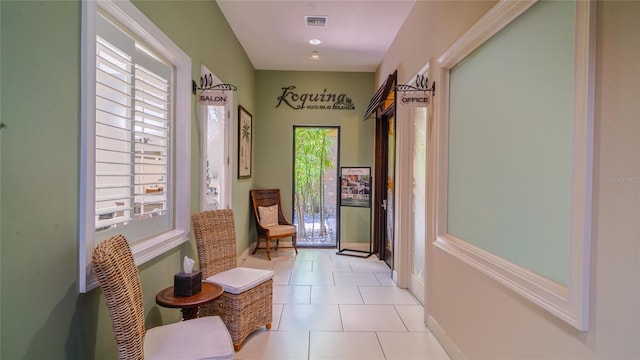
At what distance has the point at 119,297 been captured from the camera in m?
1.34

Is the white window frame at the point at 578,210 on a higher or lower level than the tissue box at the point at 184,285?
higher

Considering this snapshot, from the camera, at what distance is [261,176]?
587cm

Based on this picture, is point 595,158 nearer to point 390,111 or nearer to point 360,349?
point 360,349

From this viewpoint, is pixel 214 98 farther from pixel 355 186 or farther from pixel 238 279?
pixel 355 186

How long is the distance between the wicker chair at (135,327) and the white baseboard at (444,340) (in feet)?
5.23

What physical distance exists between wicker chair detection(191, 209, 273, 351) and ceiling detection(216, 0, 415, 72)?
2382mm

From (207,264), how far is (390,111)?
3.47 metres

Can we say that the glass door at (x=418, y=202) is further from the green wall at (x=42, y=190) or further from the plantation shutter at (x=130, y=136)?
the green wall at (x=42, y=190)

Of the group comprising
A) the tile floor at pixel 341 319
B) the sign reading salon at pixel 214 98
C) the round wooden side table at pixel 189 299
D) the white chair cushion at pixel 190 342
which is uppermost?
the sign reading salon at pixel 214 98

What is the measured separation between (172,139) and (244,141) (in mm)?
2391

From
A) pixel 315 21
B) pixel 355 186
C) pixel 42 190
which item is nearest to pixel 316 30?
pixel 315 21

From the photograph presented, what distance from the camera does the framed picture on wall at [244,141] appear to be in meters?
4.64

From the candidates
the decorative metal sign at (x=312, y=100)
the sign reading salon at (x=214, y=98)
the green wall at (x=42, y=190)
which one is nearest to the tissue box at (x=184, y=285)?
the green wall at (x=42, y=190)

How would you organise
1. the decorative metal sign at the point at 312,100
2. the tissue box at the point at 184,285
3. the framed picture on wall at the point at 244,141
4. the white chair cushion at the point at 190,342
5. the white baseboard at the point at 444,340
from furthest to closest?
the decorative metal sign at the point at 312,100, the framed picture on wall at the point at 244,141, the white baseboard at the point at 444,340, the tissue box at the point at 184,285, the white chair cushion at the point at 190,342
